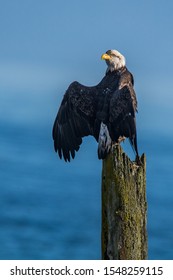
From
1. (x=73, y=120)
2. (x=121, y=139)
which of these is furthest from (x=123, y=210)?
(x=73, y=120)

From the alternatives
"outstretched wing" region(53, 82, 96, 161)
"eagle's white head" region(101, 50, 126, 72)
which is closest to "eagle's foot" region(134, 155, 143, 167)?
"outstretched wing" region(53, 82, 96, 161)

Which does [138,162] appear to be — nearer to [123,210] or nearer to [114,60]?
[123,210]

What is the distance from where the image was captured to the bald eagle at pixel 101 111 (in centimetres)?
925

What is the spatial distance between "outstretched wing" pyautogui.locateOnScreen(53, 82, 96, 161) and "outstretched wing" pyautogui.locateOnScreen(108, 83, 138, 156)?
47cm

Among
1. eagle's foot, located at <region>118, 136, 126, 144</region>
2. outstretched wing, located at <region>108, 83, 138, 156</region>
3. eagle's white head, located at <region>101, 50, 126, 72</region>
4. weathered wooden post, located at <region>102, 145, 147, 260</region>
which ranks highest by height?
eagle's white head, located at <region>101, 50, 126, 72</region>

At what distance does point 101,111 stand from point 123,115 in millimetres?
341

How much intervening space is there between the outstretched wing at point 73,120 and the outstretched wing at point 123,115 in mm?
468

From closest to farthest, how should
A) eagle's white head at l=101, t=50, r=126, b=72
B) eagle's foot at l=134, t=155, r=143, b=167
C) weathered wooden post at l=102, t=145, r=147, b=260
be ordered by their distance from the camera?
weathered wooden post at l=102, t=145, r=147, b=260, eagle's foot at l=134, t=155, r=143, b=167, eagle's white head at l=101, t=50, r=126, b=72

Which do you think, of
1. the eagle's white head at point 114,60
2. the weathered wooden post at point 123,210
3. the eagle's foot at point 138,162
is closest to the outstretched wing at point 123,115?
the eagle's white head at point 114,60

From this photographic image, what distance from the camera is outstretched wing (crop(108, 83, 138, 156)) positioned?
918 centimetres

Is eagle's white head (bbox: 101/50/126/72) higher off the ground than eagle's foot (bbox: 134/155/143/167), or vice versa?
eagle's white head (bbox: 101/50/126/72)

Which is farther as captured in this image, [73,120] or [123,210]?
[73,120]

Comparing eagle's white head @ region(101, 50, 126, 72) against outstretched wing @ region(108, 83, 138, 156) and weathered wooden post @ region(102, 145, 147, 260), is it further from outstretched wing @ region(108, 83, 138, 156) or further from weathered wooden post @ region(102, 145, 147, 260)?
weathered wooden post @ region(102, 145, 147, 260)

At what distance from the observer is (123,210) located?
7.07 meters
